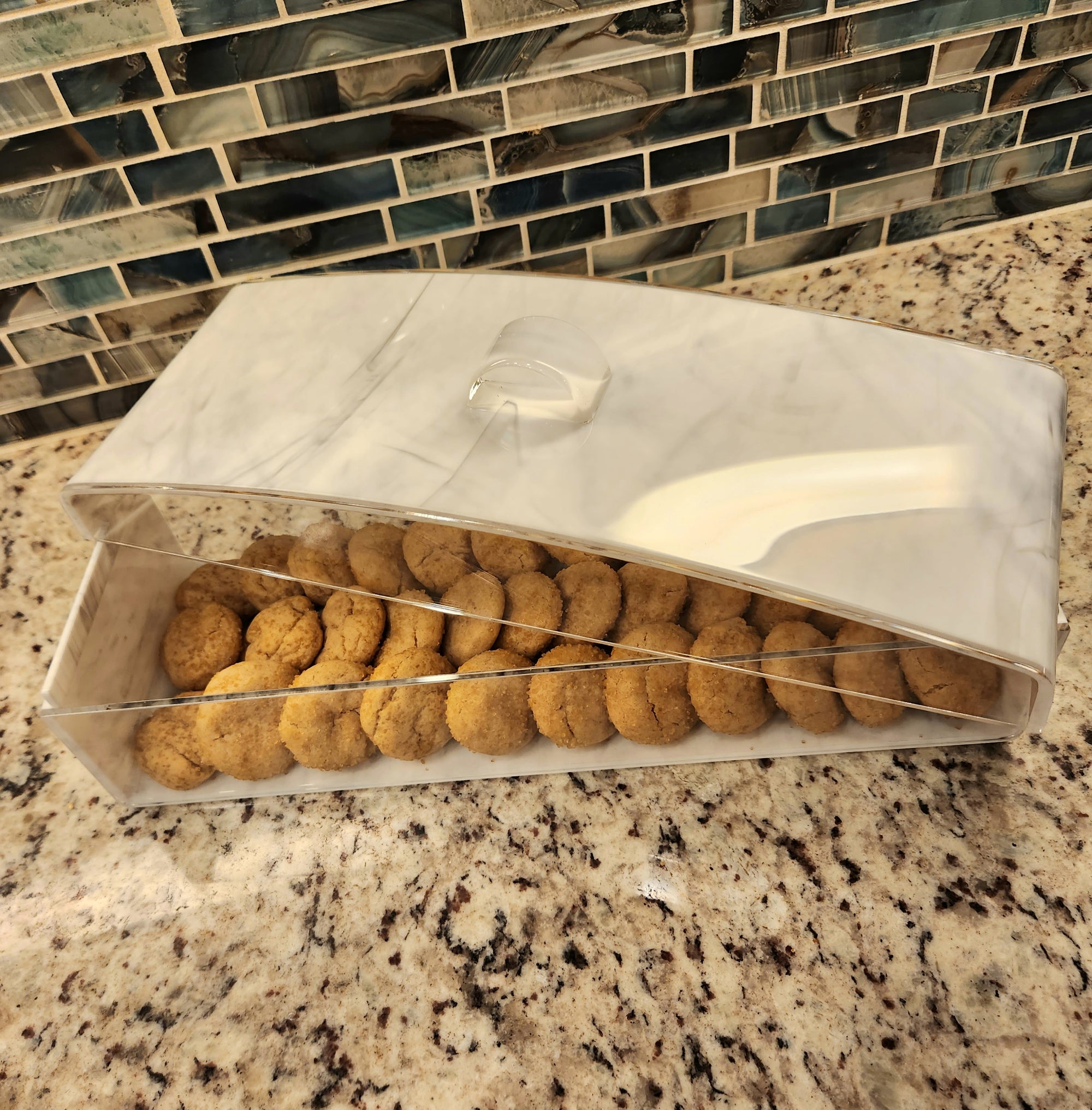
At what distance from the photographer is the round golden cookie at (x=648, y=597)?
0.54 m

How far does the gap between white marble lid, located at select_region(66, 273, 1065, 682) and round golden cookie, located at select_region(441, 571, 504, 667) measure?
0.21ft

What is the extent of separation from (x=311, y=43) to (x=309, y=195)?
13cm

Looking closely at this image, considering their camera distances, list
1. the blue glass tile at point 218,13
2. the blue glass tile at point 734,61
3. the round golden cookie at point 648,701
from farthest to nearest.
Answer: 1. the blue glass tile at point 734,61
2. the blue glass tile at point 218,13
3. the round golden cookie at point 648,701

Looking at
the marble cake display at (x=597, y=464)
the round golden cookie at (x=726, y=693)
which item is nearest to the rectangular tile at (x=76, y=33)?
the marble cake display at (x=597, y=464)

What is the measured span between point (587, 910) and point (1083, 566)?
457 mm

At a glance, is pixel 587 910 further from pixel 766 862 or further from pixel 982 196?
pixel 982 196

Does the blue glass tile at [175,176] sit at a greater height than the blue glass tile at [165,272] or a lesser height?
greater

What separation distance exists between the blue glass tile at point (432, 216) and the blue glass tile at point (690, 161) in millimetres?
178

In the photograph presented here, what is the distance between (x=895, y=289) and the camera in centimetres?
96

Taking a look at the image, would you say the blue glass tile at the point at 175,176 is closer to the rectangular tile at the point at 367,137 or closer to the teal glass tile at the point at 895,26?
the rectangular tile at the point at 367,137

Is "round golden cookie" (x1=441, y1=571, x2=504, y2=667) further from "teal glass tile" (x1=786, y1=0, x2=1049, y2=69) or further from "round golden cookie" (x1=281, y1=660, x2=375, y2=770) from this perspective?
"teal glass tile" (x1=786, y1=0, x2=1049, y2=69)

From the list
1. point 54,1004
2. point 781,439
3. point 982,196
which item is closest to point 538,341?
point 781,439

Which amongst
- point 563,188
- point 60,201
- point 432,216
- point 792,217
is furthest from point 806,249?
point 60,201

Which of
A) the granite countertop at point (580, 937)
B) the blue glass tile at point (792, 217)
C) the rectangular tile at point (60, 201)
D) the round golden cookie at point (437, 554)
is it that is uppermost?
the rectangular tile at point (60, 201)
